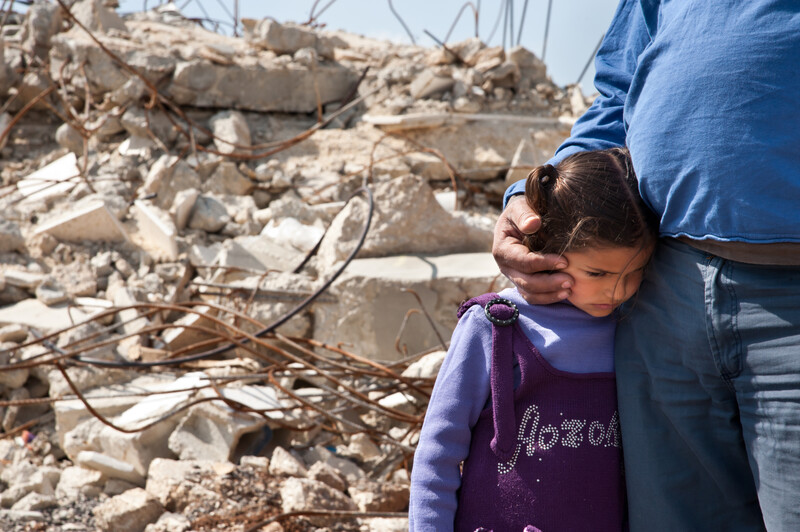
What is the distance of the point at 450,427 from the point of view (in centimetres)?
122

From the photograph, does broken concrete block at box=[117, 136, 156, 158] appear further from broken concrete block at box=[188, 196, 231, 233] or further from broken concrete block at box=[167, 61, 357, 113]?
broken concrete block at box=[188, 196, 231, 233]

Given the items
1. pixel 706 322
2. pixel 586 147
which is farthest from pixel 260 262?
pixel 706 322

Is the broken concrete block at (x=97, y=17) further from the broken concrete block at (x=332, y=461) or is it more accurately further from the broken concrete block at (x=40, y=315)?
the broken concrete block at (x=332, y=461)

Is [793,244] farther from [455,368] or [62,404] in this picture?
[62,404]

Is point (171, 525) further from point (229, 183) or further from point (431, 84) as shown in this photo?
point (431, 84)

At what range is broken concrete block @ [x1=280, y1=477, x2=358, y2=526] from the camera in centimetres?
228

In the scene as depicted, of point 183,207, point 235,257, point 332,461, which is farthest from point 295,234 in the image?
point 332,461

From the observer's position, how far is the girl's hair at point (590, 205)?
118 centimetres

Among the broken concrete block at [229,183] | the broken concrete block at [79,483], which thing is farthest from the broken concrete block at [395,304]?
the broken concrete block at [229,183]

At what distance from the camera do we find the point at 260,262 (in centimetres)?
416

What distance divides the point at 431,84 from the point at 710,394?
5082mm

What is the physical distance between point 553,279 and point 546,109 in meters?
5.10

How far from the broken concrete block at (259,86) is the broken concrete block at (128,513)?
14.1 feet

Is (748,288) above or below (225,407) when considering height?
above
